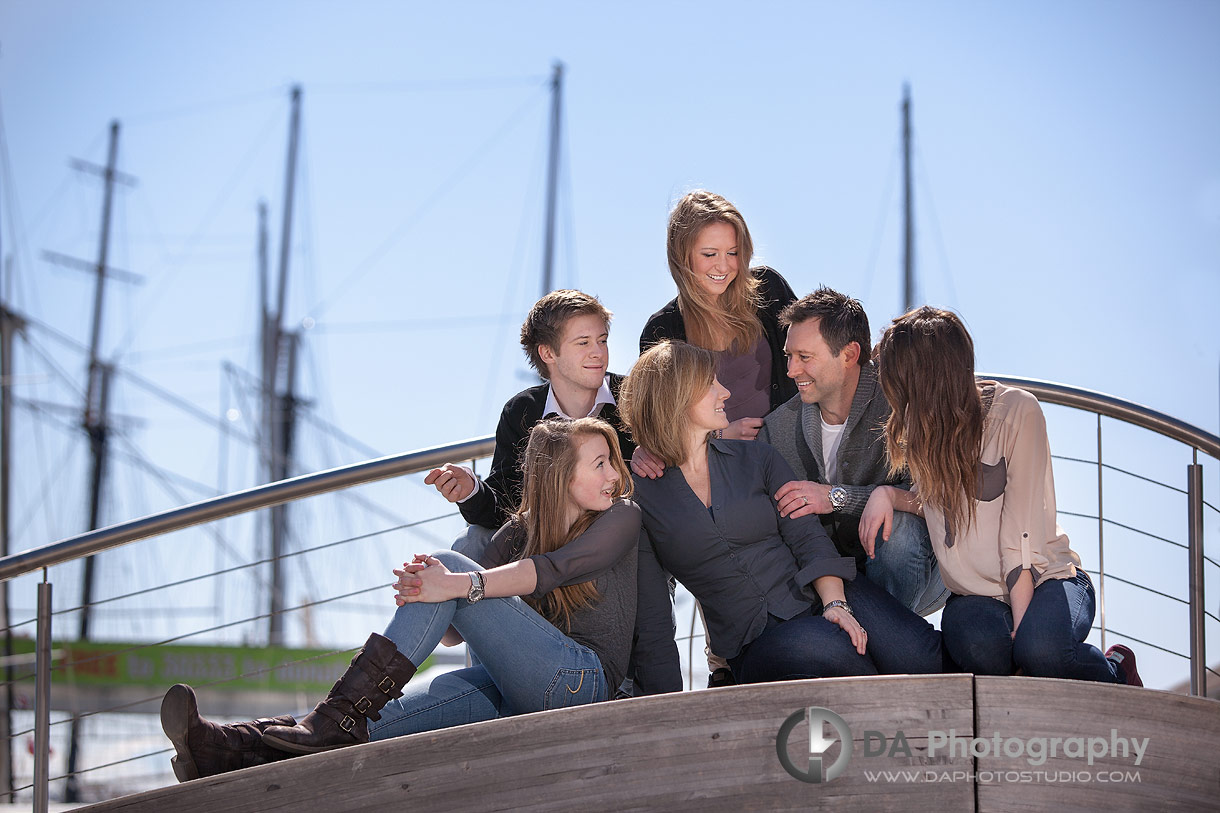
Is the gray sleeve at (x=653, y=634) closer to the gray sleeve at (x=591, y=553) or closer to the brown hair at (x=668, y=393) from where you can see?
the gray sleeve at (x=591, y=553)

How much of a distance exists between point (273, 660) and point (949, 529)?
19.0m

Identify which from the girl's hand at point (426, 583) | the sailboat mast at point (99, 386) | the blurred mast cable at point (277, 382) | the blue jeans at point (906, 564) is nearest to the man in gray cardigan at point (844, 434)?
the blue jeans at point (906, 564)

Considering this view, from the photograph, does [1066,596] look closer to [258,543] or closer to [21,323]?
[21,323]

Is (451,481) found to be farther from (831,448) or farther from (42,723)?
(42,723)

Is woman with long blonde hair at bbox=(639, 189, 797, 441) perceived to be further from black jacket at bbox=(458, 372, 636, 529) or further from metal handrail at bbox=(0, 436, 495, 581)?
metal handrail at bbox=(0, 436, 495, 581)

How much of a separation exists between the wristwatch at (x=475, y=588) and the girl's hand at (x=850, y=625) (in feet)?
2.48

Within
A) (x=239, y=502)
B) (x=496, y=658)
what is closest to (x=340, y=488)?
(x=239, y=502)

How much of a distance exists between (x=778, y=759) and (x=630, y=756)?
277 mm

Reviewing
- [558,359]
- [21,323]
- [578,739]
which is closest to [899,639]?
[578,739]

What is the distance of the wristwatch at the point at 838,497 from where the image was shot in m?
2.62

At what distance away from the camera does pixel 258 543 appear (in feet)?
73.0

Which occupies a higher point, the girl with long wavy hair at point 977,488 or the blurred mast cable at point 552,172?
the blurred mast cable at point 552,172

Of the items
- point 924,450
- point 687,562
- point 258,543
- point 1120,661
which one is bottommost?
point 1120,661

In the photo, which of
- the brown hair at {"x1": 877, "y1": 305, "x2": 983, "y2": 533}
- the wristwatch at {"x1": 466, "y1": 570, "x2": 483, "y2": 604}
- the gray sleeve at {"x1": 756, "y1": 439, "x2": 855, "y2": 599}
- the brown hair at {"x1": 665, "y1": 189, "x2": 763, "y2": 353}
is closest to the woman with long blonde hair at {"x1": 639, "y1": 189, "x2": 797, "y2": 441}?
the brown hair at {"x1": 665, "y1": 189, "x2": 763, "y2": 353}
